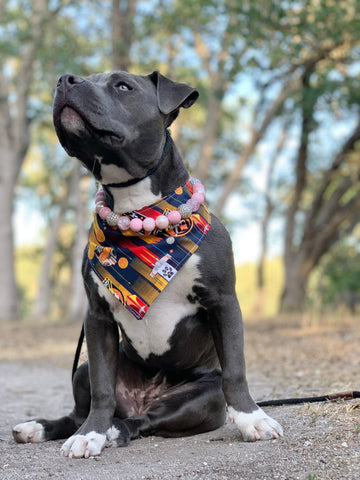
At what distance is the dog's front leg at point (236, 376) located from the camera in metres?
3.03

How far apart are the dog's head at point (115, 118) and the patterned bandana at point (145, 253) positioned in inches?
10.8

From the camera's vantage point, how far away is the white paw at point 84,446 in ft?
9.68

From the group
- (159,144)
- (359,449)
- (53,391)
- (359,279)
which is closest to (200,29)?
(359,279)

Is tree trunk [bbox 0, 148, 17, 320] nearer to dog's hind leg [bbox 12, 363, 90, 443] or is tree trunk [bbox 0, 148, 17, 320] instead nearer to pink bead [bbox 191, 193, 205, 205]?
dog's hind leg [bbox 12, 363, 90, 443]

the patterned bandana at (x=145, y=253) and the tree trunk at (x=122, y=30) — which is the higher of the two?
the tree trunk at (x=122, y=30)

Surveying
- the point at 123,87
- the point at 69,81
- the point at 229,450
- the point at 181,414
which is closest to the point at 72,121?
the point at 69,81

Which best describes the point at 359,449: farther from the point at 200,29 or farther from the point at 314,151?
the point at 314,151

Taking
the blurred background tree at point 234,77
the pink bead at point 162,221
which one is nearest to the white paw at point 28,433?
the pink bead at point 162,221

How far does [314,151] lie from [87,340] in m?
14.1

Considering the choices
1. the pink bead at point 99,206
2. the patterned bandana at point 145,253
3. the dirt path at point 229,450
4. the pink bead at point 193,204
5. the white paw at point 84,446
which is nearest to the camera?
the dirt path at point 229,450

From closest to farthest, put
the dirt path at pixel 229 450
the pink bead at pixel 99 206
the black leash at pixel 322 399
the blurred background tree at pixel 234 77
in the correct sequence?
the dirt path at pixel 229 450, the pink bead at pixel 99 206, the black leash at pixel 322 399, the blurred background tree at pixel 234 77

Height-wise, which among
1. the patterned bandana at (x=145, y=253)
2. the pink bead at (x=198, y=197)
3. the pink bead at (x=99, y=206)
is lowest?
the patterned bandana at (x=145, y=253)

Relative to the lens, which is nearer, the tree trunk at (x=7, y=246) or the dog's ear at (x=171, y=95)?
the dog's ear at (x=171, y=95)

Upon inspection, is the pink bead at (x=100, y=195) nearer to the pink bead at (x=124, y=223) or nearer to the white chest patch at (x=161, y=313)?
the pink bead at (x=124, y=223)
